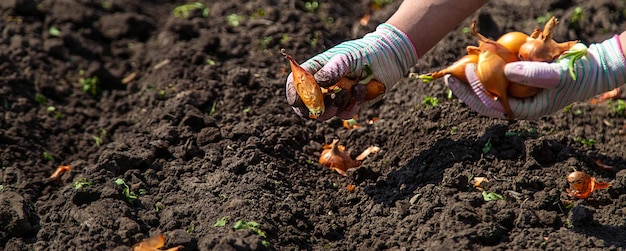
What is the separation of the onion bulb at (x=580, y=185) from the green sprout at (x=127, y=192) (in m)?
1.78

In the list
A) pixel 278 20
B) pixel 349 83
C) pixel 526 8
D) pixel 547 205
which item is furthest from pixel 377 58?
pixel 526 8

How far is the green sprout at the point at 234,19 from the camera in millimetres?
4900

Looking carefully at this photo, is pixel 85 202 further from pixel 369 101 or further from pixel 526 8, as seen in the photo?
pixel 526 8

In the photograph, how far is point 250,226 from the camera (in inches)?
117

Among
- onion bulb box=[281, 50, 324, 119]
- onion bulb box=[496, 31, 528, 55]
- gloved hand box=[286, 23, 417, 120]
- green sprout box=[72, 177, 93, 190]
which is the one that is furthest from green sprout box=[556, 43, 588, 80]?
green sprout box=[72, 177, 93, 190]

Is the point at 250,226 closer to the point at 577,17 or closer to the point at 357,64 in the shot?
the point at 357,64

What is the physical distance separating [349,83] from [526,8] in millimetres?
2401

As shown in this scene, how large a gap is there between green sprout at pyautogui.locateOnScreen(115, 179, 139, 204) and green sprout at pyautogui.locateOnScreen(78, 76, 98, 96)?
1.40m

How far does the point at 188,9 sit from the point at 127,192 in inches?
87.8

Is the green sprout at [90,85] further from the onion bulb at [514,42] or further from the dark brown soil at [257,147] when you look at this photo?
the onion bulb at [514,42]

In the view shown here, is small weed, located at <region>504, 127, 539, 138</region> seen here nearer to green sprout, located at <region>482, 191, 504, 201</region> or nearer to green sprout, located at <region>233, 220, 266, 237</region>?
green sprout, located at <region>482, 191, 504, 201</region>

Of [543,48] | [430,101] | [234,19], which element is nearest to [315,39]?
[234,19]

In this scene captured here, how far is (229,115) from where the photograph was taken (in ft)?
12.7

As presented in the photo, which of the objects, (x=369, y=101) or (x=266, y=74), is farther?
(x=266, y=74)
